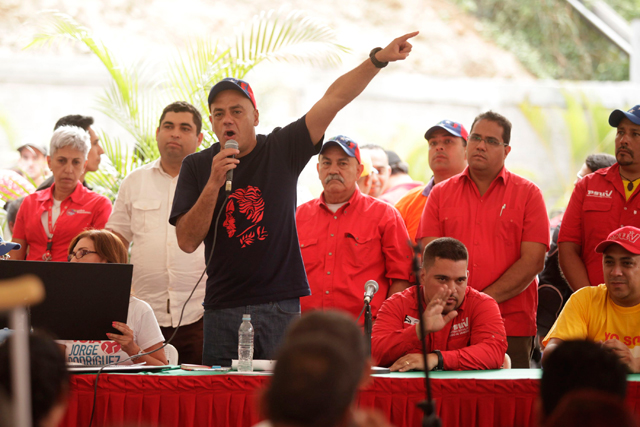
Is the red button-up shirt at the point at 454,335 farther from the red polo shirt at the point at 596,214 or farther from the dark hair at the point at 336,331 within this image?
the dark hair at the point at 336,331

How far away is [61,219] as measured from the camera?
497 centimetres

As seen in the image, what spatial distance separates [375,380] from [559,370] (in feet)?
3.91

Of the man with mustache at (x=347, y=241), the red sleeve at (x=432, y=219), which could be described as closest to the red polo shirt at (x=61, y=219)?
the man with mustache at (x=347, y=241)

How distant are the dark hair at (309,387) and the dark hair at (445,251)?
2.41 meters

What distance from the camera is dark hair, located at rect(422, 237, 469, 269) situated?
3840 millimetres

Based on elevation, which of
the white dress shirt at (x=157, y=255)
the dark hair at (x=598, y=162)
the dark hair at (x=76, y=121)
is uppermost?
the dark hair at (x=76, y=121)

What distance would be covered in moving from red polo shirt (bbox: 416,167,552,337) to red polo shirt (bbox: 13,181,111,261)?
2345 mm

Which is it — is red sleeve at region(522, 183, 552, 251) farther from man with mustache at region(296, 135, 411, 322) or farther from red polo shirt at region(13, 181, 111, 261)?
red polo shirt at region(13, 181, 111, 261)

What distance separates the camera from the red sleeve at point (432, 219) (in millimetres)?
4711

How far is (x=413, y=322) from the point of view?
3.89m

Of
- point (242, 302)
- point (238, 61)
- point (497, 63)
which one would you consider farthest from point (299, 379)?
point (497, 63)

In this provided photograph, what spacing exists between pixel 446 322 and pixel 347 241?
1297mm

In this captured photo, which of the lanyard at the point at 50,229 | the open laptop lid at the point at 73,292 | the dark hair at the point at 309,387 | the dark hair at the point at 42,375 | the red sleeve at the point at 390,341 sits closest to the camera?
the dark hair at the point at 309,387

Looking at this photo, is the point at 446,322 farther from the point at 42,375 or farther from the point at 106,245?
the point at 42,375
